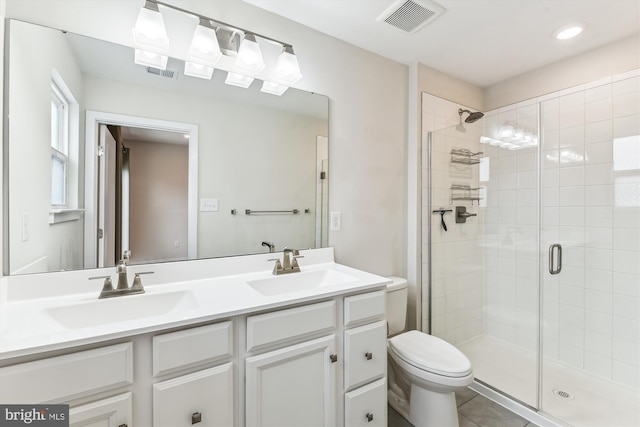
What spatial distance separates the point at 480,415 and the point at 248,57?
2520 mm

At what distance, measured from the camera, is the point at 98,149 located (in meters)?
1.26

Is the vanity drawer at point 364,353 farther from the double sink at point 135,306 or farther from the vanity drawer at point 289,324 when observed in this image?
the double sink at point 135,306

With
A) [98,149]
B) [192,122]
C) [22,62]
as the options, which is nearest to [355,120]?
[192,122]

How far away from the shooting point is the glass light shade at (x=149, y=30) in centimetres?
126

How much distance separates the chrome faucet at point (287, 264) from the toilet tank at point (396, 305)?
678 mm

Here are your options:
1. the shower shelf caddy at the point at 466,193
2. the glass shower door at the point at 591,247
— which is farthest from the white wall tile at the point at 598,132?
the shower shelf caddy at the point at 466,193

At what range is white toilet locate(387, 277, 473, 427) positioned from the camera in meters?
1.48

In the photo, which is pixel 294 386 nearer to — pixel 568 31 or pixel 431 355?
pixel 431 355

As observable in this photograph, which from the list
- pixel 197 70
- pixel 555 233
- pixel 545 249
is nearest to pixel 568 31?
pixel 555 233

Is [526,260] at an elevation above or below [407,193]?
below

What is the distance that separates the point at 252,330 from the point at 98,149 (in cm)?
105

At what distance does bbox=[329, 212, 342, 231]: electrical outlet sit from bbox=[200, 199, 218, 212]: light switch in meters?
0.74

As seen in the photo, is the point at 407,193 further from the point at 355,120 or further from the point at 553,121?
the point at 553,121

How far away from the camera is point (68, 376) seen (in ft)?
2.57
